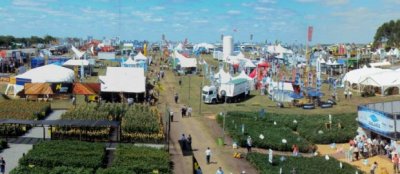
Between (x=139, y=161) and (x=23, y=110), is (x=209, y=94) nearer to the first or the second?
(x=23, y=110)

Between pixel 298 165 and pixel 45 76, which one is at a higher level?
pixel 45 76

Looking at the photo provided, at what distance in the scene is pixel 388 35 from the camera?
137375 mm

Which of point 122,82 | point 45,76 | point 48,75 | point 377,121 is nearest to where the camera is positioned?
point 377,121

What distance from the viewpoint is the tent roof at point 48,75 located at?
176 feet

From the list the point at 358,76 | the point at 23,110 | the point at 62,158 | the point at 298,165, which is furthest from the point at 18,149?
the point at 358,76

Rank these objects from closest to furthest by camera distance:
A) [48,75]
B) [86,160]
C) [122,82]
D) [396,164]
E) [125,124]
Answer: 1. [86,160]
2. [396,164]
3. [125,124]
4. [122,82]
5. [48,75]

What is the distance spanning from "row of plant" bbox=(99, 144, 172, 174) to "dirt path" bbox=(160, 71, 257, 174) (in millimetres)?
1572

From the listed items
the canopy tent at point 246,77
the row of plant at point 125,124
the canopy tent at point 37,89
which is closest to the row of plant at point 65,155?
the row of plant at point 125,124

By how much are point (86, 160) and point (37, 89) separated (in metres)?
27.6

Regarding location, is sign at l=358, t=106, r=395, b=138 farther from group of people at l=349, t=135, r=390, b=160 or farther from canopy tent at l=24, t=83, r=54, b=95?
canopy tent at l=24, t=83, r=54, b=95

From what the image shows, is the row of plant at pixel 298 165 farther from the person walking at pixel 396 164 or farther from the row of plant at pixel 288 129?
the row of plant at pixel 288 129

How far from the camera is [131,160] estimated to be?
23.9 meters

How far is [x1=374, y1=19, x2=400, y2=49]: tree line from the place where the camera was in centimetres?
12988

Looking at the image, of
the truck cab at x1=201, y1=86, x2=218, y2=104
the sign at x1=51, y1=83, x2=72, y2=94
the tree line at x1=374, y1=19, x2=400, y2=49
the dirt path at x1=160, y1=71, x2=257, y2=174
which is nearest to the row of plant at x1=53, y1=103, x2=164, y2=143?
the dirt path at x1=160, y1=71, x2=257, y2=174
